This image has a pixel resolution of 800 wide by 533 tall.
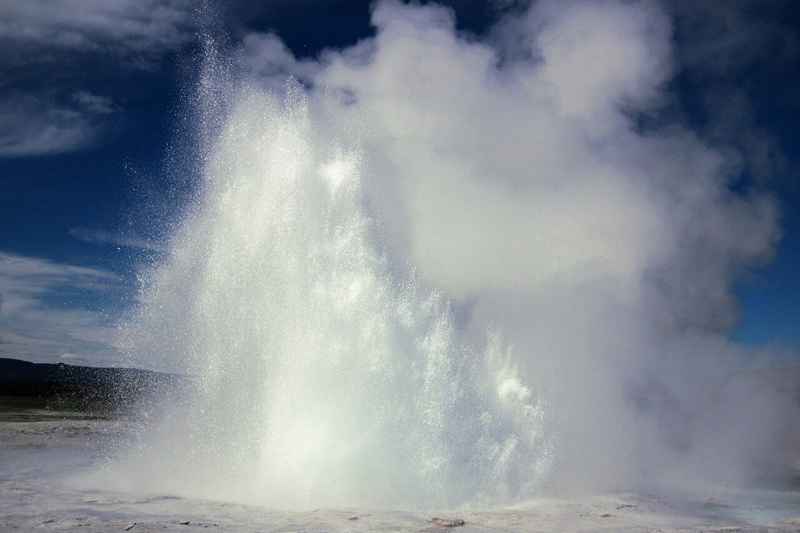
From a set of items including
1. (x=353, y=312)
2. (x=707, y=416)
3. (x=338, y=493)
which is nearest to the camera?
(x=338, y=493)

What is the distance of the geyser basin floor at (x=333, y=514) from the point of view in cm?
948

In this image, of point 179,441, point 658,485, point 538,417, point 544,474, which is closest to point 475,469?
point 544,474

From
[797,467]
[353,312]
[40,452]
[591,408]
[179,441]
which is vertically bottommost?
[40,452]

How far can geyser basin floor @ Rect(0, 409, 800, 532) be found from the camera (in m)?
9.48

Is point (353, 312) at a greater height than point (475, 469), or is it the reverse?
point (353, 312)

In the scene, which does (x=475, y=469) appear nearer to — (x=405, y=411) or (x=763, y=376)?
(x=405, y=411)

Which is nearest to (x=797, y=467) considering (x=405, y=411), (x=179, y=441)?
(x=405, y=411)

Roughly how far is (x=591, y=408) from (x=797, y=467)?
861 centimetres

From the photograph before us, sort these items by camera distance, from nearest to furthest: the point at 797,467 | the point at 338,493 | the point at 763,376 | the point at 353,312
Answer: the point at 338,493 → the point at 353,312 → the point at 797,467 → the point at 763,376

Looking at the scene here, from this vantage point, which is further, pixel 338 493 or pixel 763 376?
pixel 763 376

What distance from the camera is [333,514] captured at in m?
10.6

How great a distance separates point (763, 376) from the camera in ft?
138

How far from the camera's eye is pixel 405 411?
1712cm

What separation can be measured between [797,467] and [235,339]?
23.0 metres
